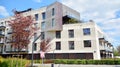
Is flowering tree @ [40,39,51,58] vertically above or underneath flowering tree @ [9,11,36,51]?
underneath

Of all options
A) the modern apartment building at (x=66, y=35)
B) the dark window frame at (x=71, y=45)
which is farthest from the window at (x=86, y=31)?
the dark window frame at (x=71, y=45)

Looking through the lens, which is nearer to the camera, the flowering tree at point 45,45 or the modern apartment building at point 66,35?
the modern apartment building at point 66,35

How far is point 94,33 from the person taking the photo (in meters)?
38.7

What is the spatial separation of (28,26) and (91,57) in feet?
49.3

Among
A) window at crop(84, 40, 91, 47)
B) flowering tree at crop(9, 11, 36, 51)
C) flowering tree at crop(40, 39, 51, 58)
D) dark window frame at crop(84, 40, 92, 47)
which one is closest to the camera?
flowering tree at crop(9, 11, 36, 51)

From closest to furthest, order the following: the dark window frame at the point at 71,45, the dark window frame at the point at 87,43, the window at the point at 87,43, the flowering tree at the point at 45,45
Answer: the dark window frame at the point at 87,43 < the window at the point at 87,43 < the dark window frame at the point at 71,45 < the flowering tree at the point at 45,45

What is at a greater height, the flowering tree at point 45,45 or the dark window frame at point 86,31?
the dark window frame at point 86,31

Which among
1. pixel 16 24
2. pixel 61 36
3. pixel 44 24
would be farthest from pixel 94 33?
pixel 16 24

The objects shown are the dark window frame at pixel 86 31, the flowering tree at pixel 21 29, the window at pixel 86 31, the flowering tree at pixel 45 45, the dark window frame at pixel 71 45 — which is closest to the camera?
the flowering tree at pixel 21 29

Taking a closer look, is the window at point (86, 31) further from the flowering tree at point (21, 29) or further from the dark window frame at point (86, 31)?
the flowering tree at point (21, 29)

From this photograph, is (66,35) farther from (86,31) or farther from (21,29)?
(21,29)

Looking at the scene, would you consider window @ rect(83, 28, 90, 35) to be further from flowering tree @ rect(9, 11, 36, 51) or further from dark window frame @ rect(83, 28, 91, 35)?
flowering tree @ rect(9, 11, 36, 51)

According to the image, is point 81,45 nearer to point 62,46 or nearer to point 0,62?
point 62,46

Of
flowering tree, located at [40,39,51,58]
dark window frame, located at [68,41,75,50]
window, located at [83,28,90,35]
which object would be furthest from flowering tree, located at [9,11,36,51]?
window, located at [83,28,90,35]
